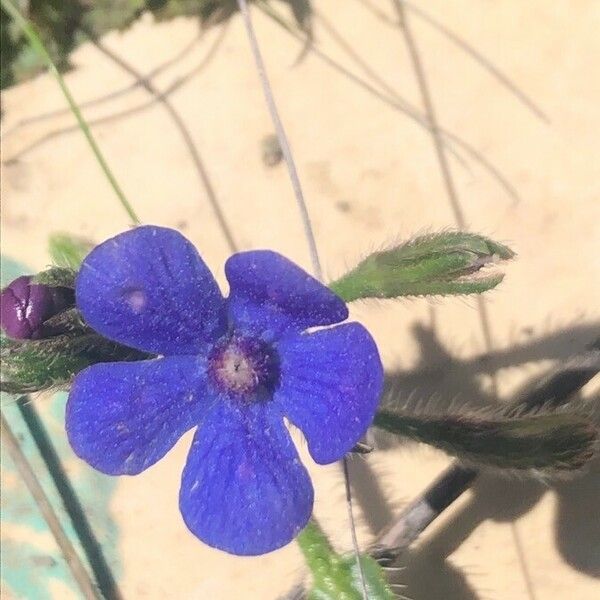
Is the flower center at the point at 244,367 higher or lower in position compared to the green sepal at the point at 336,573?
higher

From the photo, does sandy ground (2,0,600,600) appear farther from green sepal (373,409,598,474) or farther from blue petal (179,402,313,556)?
blue petal (179,402,313,556)

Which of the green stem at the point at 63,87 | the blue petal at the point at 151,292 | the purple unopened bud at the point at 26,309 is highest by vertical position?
the green stem at the point at 63,87

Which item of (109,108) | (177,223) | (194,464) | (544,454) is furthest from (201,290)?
(109,108)

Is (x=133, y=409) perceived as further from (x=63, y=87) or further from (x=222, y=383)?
(x=63, y=87)

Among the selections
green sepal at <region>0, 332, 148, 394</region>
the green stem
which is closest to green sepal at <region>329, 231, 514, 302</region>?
green sepal at <region>0, 332, 148, 394</region>

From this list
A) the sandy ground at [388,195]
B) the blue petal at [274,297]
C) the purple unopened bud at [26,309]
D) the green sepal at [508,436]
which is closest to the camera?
the blue petal at [274,297]

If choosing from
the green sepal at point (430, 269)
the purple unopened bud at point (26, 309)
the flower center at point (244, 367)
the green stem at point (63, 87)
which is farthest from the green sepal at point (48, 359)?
the green stem at point (63, 87)

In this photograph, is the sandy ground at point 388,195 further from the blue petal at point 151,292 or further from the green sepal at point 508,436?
the blue petal at point 151,292
